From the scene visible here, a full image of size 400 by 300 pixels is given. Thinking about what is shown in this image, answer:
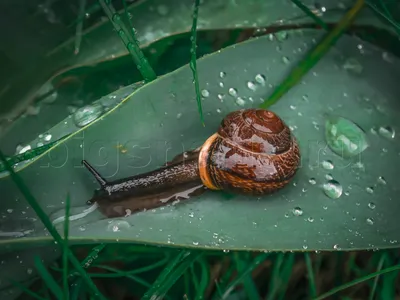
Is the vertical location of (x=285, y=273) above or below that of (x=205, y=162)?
below

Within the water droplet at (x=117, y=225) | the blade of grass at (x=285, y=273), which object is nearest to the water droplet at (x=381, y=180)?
the blade of grass at (x=285, y=273)

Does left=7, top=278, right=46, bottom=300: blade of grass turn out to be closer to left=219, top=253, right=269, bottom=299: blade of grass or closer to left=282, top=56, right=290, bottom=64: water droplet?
left=219, top=253, right=269, bottom=299: blade of grass

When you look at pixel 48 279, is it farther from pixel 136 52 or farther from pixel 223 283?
pixel 136 52

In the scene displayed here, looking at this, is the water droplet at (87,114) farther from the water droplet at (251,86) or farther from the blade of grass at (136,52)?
the water droplet at (251,86)

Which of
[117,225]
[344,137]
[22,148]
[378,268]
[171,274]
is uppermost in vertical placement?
[22,148]

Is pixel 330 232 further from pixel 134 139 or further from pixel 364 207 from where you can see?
pixel 134 139

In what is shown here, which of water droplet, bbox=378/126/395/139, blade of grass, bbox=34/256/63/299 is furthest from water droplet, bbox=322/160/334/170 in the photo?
blade of grass, bbox=34/256/63/299

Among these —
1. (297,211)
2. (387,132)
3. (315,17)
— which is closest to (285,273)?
(297,211)

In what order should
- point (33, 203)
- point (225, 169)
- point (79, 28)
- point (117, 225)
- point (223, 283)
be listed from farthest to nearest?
point (79, 28)
point (223, 283)
point (225, 169)
point (117, 225)
point (33, 203)

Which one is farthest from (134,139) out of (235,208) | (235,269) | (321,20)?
(321,20)
